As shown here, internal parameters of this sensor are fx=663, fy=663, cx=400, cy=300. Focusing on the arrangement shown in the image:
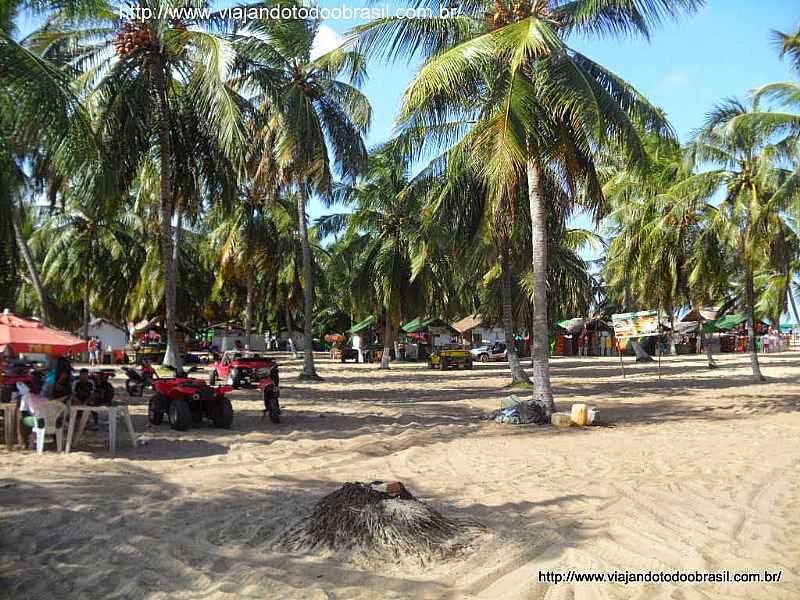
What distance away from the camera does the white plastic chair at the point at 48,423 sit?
809cm

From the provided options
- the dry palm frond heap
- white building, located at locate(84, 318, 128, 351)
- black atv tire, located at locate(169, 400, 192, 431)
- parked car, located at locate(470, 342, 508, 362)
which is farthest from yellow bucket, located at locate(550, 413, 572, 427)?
white building, located at locate(84, 318, 128, 351)

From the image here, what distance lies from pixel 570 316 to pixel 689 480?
47.0 m

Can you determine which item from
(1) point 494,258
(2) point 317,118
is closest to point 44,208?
(2) point 317,118

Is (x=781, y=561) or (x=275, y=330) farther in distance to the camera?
(x=275, y=330)

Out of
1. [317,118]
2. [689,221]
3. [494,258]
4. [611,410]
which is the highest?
[317,118]

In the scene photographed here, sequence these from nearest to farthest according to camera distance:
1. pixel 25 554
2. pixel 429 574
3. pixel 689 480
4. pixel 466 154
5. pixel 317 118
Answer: pixel 429 574
pixel 25 554
pixel 689 480
pixel 466 154
pixel 317 118

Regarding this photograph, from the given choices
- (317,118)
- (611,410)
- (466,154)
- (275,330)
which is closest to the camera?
(611,410)

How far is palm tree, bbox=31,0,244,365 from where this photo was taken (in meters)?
14.0

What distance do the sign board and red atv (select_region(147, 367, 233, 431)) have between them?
47.8 ft

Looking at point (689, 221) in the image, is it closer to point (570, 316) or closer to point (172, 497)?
point (172, 497)

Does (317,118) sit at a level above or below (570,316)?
above

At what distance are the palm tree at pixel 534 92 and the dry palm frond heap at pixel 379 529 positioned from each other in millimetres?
6910

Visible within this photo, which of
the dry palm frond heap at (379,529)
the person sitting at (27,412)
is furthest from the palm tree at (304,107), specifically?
the dry palm frond heap at (379,529)

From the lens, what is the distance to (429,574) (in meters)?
4.23
